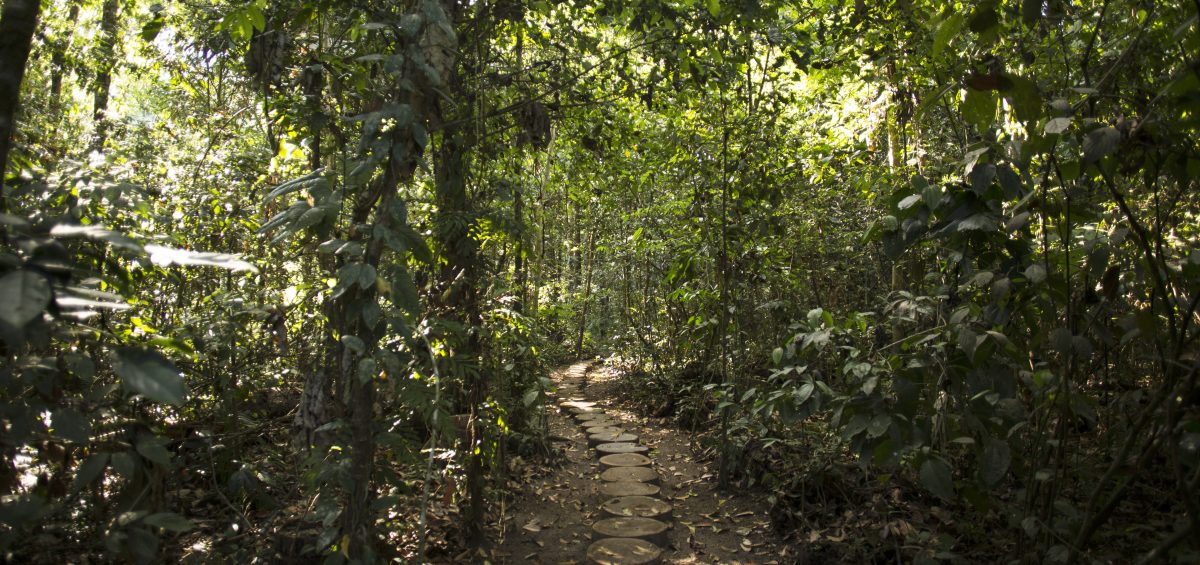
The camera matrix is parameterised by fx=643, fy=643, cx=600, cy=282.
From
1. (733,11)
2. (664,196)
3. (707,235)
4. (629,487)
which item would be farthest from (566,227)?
(733,11)

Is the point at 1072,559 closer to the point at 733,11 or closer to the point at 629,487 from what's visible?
the point at 733,11

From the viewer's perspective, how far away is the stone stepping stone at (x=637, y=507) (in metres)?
4.41

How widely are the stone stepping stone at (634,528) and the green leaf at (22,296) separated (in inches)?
141

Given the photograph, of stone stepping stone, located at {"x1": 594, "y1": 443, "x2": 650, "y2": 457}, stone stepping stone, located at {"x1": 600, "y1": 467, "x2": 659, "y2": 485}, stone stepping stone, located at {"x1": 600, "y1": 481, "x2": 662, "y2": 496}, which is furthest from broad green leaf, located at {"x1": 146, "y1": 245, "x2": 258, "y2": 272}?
stone stepping stone, located at {"x1": 594, "y1": 443, "x2": 650, "y2": 457}

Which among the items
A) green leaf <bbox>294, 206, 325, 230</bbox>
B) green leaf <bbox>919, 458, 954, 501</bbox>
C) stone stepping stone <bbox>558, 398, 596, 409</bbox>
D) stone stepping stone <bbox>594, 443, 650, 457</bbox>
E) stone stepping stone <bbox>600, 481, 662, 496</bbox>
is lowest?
stone stepping stone <bbox>600, 481, 662, 496</bbox>

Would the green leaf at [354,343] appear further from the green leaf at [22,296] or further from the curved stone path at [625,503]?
the curved stone path at [625,503]

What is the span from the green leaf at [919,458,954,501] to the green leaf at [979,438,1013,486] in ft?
0.36

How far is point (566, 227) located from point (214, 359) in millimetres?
10905

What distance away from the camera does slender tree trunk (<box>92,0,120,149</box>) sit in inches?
195

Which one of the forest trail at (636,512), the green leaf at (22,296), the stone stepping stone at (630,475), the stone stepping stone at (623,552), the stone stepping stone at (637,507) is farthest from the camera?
the stone stepping stone at (630,475)

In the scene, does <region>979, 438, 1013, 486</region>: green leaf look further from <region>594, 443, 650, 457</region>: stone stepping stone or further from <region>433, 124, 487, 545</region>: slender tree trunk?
<region>594, 443, 650, 457</region>: stone stepping stone

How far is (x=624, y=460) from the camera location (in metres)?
5.66

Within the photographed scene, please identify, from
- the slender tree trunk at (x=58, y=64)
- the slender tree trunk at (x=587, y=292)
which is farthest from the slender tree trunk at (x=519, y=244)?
the slender tree trunk at (x=587, y=292)

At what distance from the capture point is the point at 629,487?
4961mm
